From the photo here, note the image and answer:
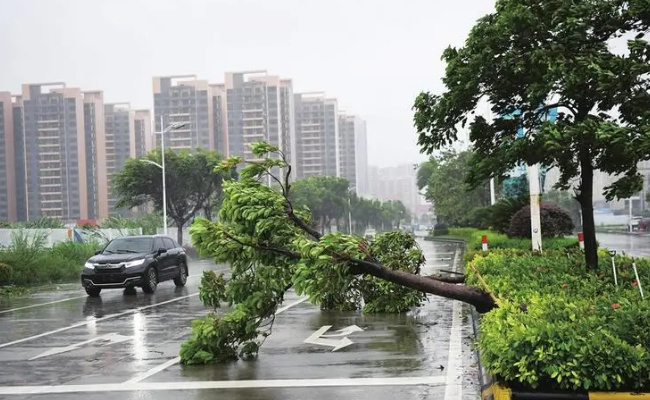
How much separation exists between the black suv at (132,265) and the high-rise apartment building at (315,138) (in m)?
102

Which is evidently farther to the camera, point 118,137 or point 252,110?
point 118,137

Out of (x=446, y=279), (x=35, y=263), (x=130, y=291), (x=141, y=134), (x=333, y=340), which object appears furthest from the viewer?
(x=141, y=134)

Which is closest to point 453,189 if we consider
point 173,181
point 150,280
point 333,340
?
point 173,181

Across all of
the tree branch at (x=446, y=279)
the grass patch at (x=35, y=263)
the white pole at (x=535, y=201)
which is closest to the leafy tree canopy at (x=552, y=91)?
the tree branch at (x=446, y=279)

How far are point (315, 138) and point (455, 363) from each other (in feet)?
378

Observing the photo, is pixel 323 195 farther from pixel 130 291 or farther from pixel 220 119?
pixel 130 291

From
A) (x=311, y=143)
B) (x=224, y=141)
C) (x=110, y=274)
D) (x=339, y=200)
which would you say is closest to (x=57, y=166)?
(x=224, y=141)

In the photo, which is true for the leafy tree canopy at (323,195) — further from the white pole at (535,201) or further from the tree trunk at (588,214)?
the tree trunk at (588,214)

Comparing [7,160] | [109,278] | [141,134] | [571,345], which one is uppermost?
[141,134]

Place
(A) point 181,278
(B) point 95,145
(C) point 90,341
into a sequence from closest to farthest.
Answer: (C) point 90,341
(A) point 181,278
(B) point 95,145

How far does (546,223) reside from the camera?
23344 mm

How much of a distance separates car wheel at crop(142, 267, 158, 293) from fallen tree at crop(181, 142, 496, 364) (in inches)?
382

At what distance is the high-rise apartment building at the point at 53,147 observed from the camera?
85.8m

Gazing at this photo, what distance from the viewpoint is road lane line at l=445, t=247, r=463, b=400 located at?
7.37 m
